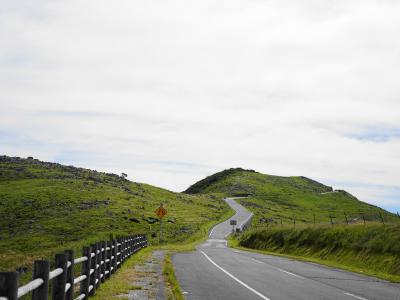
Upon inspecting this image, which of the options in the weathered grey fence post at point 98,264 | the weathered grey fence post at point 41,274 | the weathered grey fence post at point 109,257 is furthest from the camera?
the weathered grey fence post at point 109,257

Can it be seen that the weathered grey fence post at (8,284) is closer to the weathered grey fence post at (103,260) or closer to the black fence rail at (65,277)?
the black fence rail at (65,277)

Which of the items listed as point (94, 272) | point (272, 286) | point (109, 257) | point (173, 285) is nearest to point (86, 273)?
point (94, 272)

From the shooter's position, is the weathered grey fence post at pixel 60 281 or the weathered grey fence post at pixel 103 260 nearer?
the weathered grey fence post at pixel 60 281

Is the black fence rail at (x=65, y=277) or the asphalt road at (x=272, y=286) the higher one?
the black fence rail at (x=65, y=277)

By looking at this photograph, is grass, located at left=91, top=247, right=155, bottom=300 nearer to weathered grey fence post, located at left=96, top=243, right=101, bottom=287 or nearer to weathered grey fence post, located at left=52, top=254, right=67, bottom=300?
weathered grey fence post, located at left=96, top=243, right=101, bottom=287

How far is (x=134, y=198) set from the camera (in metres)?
118

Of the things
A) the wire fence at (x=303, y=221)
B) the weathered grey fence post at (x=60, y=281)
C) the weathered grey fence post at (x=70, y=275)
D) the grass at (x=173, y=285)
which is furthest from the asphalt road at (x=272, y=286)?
the wire fence at (x=303, y=221)

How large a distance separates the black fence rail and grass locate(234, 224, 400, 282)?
13.9 m

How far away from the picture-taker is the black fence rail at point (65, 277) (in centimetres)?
600

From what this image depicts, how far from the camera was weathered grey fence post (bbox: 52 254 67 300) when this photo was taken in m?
9.76

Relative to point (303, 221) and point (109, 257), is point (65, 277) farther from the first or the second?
point (303, 221)

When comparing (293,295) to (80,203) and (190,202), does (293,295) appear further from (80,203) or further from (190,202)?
(190,202)

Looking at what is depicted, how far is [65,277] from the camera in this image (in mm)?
9953

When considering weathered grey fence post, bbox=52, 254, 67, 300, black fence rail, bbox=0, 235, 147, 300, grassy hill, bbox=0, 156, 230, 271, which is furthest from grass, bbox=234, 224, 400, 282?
grassy hill, bbox=0, 156, 230, 271
